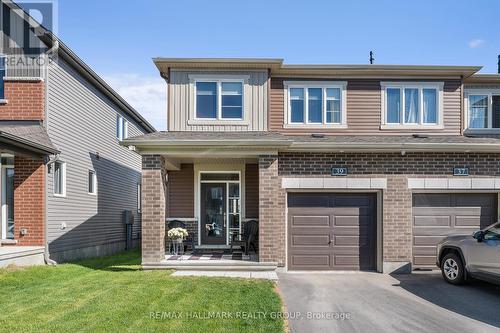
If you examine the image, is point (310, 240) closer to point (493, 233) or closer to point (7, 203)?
point (493, 233)

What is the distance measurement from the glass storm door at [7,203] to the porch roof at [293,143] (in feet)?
14.6

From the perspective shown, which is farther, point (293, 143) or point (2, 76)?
point (2, 76)

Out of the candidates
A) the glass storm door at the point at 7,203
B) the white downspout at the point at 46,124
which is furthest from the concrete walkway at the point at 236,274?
the glass storm door at the point at 7,203

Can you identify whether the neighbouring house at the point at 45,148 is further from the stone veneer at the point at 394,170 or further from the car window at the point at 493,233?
the car window at the point at 493,233

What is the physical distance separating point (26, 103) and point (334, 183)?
9297 mm

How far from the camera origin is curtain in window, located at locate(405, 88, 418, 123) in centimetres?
1384

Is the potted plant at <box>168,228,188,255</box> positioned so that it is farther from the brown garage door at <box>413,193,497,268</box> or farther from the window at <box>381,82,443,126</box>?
the window at <box>381,82,443,126</box>

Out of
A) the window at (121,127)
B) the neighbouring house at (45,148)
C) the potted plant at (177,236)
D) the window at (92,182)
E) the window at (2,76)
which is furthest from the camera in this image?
the window at (121,127)

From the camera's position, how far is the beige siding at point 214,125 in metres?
13.3

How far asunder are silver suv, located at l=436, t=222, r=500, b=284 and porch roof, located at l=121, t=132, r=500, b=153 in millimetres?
2770

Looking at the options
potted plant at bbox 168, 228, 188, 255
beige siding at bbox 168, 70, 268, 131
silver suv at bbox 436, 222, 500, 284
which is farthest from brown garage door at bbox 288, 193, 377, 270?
potted plant at bbox 168, 228, 188, 255

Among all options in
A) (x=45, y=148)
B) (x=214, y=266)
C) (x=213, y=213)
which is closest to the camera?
(x=214, y=266)

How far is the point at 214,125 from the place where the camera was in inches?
523

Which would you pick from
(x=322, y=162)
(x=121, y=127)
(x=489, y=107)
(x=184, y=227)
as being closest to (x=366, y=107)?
(x=322, y=162)
